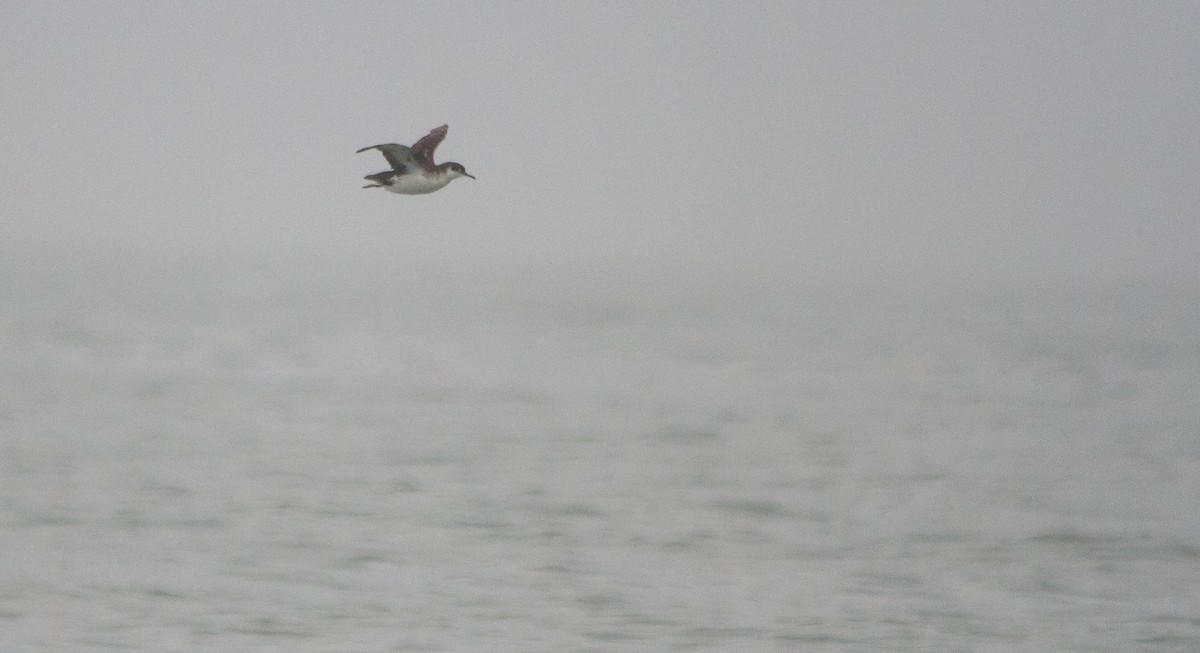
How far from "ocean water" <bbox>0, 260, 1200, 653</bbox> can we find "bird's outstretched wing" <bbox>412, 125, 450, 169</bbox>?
4197 mm

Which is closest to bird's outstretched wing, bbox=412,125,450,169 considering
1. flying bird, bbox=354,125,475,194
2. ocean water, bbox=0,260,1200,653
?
flying bird, bbox=354,125,475,194

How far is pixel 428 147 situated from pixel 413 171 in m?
0.40

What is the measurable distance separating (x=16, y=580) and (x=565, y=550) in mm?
5535

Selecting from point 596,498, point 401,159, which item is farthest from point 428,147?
point 596,498

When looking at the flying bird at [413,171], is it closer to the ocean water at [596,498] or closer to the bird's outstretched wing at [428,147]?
the bird's outstretched wing at [428,147]

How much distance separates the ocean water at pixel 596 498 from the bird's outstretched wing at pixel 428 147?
4.20 meters

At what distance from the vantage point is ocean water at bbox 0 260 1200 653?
15359mm

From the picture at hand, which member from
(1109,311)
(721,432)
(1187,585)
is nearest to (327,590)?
(1187,585)

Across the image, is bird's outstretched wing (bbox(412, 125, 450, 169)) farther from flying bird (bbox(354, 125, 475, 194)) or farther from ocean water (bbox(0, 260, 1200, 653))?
ocean water (bbox(0, 260, 1200, 653))

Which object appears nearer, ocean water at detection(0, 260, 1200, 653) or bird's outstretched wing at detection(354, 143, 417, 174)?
bird's outstretched wing at detection(354, 143, 417, 174)

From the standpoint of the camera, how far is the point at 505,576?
16844 mm

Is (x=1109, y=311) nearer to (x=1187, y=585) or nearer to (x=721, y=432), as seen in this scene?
(x=721, y=432)

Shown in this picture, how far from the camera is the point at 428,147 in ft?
42.9

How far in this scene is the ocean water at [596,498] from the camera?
1536 cm
